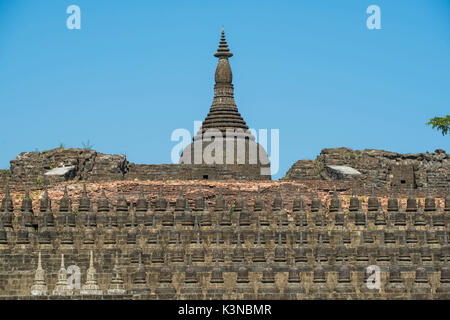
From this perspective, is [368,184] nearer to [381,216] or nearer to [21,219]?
[381,216]

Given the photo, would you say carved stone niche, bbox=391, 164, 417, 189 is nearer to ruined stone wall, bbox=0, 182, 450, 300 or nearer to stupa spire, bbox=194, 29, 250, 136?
ruined stone wall, bbox=0, 182, 450, 300

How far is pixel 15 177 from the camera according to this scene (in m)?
72.6

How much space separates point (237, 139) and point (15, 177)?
14.0m

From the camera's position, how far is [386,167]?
250 feet

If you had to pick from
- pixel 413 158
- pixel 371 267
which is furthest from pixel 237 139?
pixel 371 267

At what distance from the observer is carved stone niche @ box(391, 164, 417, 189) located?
75938mm

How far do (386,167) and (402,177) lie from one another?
96cm

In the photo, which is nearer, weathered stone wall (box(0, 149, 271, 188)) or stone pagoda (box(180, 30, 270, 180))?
weathered stone wall (box(0, 149, 271, 188))

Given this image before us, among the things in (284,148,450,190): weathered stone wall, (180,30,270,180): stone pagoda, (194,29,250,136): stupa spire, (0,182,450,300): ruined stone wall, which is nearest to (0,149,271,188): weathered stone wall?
(284,148,450,190): weathered stone wall

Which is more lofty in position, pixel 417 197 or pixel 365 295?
pixel 417 197

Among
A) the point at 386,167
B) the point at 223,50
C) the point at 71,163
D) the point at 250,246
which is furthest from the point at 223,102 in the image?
the point at 250,246

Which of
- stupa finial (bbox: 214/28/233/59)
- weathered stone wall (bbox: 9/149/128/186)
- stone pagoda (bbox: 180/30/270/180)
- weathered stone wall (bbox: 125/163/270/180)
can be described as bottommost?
weathered stone wall (bbox: 125/163/270/180)

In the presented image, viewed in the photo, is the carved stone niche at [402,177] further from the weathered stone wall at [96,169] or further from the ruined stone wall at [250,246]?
the ruined stone wall at [250,246]

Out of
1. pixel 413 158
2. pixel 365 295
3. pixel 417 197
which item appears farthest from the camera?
pixel 413 158
